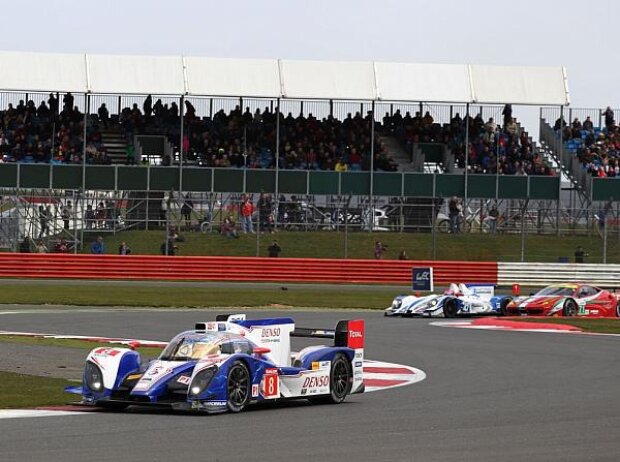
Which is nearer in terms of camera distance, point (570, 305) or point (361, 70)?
point (570, 305)

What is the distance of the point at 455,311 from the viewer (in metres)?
32.2

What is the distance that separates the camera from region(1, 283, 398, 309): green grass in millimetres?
33750

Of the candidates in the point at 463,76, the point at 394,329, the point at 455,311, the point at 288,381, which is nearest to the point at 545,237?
the point at 463,76

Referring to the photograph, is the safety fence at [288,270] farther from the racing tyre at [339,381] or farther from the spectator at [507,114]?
the racing tyre at [339,381]

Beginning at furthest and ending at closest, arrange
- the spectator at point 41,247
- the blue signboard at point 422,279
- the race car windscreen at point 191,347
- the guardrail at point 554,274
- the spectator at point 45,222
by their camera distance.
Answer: the guardrail at point 554,274
the spectator at point 41,247
the spectator at point 45,222
the blue signboard at point 422,279
the race car windscreen at point 191,347

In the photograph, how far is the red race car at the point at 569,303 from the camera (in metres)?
32.0

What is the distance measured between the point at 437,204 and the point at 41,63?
15348 millimetres

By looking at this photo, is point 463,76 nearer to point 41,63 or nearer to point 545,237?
point 545,237

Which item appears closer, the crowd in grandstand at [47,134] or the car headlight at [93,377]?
the car headlight at [93,377]

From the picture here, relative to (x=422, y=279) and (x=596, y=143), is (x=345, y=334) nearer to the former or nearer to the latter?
(x=422, y=279)

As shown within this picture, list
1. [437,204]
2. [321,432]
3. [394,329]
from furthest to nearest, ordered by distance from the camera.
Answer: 1. [437,204]
2. [394,329]
3. [321,432]

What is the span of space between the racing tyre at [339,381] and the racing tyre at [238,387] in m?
1.53

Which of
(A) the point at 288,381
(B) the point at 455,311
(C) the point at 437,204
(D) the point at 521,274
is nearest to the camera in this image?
(A) the point at 288,381

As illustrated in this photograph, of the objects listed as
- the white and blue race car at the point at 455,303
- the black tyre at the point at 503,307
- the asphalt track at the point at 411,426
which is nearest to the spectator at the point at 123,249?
the white and blue race car at the point at 455,303
